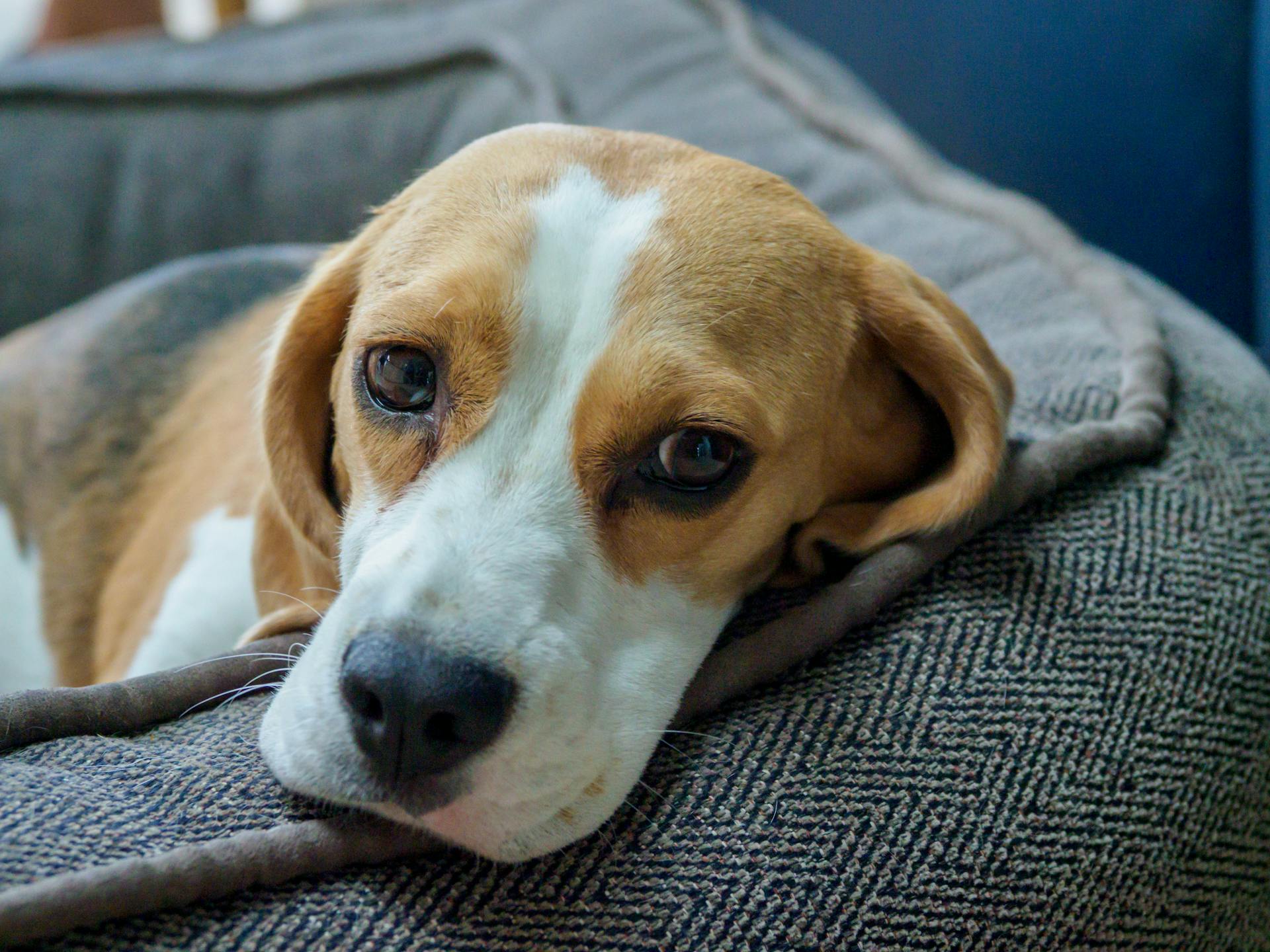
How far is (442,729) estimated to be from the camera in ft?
3.67

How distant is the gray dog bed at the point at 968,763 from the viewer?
114 centimetres

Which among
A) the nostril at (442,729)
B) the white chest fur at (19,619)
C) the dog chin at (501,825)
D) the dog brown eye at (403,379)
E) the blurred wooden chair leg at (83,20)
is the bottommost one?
the white chest fur at (19,619)

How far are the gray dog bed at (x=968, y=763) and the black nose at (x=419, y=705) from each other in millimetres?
125

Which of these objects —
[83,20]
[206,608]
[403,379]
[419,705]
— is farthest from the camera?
[83,20]

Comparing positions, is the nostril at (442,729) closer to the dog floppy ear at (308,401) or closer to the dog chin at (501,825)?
the dog chin at (501,825)

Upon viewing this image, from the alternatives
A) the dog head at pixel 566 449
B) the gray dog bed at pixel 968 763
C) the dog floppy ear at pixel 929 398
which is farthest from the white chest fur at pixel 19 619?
the dog floppy ear at pixel 929 398

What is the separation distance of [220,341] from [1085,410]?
1842 mm

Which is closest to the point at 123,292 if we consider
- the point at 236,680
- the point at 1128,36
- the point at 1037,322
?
the point at 236,680

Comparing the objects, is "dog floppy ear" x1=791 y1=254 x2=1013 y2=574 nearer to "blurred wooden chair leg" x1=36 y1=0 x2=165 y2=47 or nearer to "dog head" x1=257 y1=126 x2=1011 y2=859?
"dog head" x1=257 y1=126 x2=1011 y2=859

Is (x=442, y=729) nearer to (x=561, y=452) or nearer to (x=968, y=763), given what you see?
(x=561, y=452)

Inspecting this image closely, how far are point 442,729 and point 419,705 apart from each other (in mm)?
39

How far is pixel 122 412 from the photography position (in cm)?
242

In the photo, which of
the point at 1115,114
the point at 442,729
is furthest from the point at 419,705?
the point at 1115,114

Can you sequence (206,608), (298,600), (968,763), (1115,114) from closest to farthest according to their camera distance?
1. (968,763)
2. (298,600)
3. (206,608)
4. (1115,114)
